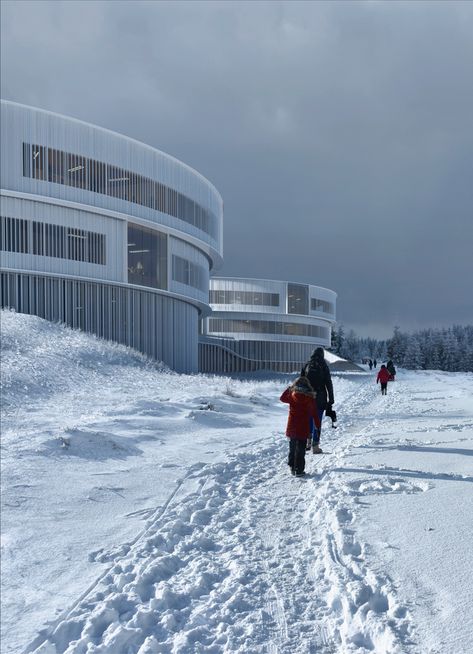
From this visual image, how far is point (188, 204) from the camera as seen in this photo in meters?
36.8

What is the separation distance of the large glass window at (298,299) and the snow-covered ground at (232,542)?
58345mm

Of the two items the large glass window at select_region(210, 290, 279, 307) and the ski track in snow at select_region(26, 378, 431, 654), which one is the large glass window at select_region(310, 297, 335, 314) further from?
the ski track in snow at select_region(26, 378, 431, 654)

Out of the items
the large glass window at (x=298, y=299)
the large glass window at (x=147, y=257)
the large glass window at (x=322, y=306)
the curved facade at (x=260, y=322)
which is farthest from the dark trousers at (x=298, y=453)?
the large glass window at (x=322, y=306)

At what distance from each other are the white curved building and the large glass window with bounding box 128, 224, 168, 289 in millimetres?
60

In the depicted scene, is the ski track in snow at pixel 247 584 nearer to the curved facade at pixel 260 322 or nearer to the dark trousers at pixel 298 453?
the dark trousers at pixel 298 453

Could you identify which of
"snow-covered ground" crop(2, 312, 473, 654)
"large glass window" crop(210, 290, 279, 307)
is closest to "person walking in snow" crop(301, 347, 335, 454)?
"snow-covered ground" crop(2, 312, 473, 654)

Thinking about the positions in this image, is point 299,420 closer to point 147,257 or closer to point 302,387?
point 302,387

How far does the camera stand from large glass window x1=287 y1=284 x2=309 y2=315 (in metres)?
72.9

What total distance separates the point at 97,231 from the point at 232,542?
2685 centimetres

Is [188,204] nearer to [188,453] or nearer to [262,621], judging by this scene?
[188,453]

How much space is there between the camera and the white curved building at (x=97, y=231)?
2877cm

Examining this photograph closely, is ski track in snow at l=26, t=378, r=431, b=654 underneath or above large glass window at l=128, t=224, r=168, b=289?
underneath

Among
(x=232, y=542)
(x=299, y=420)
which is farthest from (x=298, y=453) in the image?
(x=232, y=542)

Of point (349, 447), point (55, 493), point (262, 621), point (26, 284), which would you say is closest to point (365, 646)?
point (262, 621)
